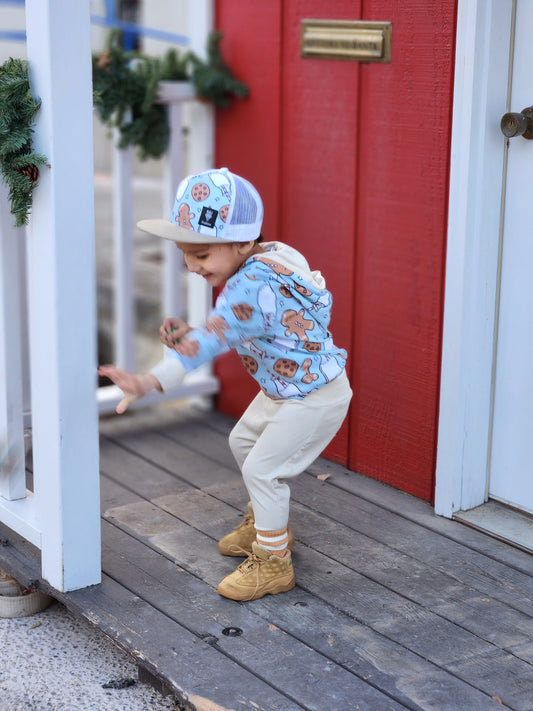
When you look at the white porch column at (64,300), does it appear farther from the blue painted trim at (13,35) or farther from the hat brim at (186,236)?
the blue painted trim at (13,35)

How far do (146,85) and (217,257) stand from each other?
1.57 metres

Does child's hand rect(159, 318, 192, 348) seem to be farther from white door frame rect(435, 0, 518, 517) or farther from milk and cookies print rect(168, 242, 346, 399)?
white door frame rect(435, 0, 518, 517)

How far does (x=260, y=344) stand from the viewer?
2.76 metres

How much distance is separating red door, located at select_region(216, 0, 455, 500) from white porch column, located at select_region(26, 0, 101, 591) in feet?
3.85

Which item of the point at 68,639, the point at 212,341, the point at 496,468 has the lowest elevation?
the point at 68,639

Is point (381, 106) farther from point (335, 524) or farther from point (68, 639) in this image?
point (68, 639)

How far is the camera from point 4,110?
2.52 m

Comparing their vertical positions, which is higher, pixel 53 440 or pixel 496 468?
pixel 53 440

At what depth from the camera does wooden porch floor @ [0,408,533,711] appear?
2.44 metres

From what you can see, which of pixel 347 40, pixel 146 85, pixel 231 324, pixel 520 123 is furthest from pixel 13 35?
pixel 231 324

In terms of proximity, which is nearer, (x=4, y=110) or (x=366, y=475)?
(x=4, y=110)

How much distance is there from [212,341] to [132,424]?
1.87 metres

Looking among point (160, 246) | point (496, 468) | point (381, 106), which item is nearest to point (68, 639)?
point (496, 468)

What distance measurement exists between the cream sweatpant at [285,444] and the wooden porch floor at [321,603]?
0.84 feet
